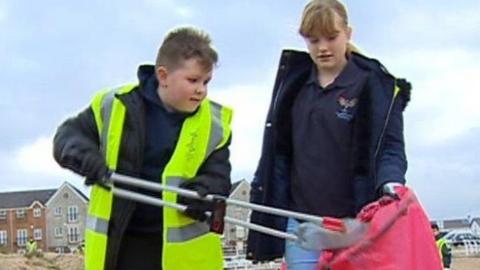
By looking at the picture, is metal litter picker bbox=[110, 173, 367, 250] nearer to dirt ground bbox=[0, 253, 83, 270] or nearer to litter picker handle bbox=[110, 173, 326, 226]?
litter picker handle bbox=[110, 173, 326, 226]

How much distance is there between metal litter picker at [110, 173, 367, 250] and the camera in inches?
175

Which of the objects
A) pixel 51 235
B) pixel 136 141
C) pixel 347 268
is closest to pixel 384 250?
pixel 347 268

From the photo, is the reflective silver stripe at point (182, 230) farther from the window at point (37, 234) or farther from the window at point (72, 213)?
the window at point (72, 213)

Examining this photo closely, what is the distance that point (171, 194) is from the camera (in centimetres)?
459

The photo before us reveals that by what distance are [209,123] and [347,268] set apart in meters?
0.88

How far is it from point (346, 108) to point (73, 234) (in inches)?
3406

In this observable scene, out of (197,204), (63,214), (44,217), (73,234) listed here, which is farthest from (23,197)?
(197,204)

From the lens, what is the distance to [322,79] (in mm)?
5078

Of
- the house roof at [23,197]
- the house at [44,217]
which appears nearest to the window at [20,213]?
the house at [44,217]

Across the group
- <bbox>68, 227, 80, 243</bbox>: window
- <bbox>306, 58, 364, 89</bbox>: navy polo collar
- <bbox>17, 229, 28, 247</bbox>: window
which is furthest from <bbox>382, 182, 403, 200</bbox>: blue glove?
<bbox>17, 229, 28, 247</bbox>: window

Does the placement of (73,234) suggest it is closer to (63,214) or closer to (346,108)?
(63,214)

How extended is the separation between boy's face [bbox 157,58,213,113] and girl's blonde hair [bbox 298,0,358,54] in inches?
19.8

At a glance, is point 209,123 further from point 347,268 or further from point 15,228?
point 15,228

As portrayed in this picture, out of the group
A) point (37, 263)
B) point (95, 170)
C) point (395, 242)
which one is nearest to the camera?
point (395, 242)
